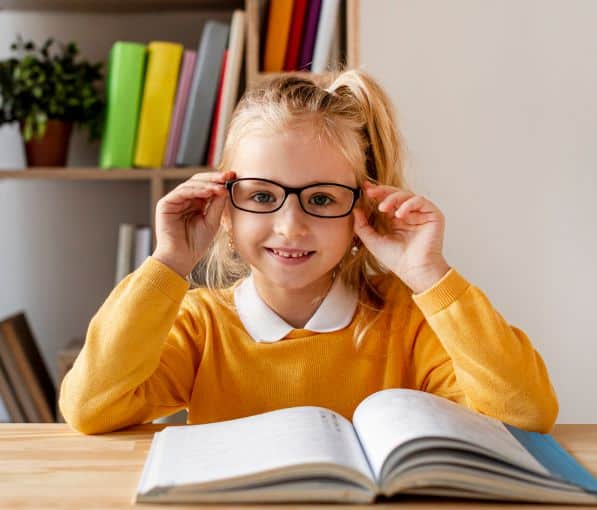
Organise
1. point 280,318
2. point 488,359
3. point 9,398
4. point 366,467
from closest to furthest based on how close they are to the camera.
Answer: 1. point 366,467
2. point 488,359
3. point 280,318
4. point 9,398

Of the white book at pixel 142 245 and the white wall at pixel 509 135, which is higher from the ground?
the white wall at pixel 509 135

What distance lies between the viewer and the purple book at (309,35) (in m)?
1.98

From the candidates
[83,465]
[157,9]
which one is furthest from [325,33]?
[83,465]

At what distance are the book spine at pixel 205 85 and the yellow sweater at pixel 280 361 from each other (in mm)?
781

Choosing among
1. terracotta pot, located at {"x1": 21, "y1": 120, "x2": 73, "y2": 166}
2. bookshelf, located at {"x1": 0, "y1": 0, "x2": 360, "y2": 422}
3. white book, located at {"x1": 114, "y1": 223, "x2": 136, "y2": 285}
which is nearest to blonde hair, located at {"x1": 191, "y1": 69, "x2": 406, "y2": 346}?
bookshelf, located at {"x1": 0, "y1": 0, "x2": 360, "y2": 422}

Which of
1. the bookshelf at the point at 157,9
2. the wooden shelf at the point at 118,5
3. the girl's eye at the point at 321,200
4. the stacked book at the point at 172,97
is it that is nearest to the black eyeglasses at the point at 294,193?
the girl's eye at the point at 321,200

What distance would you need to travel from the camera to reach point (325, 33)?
6.46 ft

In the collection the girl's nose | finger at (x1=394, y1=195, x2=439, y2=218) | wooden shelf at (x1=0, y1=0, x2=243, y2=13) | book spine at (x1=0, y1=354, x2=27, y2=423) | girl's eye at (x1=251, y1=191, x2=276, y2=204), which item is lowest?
book spine at (x1=0, y1=354, x2=27, y2=423)

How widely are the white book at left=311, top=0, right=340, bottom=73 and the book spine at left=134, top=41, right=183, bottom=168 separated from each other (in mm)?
333

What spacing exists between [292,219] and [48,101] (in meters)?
1.14

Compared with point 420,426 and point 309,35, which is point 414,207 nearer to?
point 420,426

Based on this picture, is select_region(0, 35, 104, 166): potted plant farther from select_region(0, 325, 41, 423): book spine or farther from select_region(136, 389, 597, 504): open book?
select_region(136, 389, 597, 504): open book

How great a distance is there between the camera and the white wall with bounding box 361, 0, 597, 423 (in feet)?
6.46

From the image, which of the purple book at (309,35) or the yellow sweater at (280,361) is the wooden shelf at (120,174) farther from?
the yellow sweater at (280,361)
